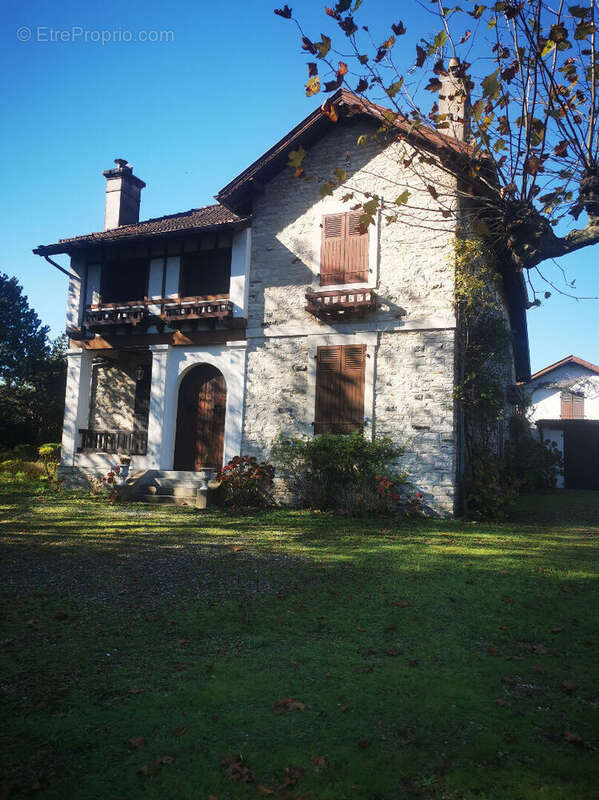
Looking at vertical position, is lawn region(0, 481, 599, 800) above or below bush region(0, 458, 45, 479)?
below

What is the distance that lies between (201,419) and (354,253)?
17.0ft

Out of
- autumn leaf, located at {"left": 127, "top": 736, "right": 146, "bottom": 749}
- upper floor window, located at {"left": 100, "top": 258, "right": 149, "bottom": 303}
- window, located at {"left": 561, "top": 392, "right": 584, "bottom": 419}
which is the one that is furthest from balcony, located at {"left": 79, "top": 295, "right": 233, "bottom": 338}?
window, located at {"left": 561, "top": 392, "right": 584, "bottom": 419}

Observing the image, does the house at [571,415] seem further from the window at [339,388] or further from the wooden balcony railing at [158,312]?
the wooden balcony railing at [158,312]

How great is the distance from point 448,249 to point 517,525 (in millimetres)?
5299

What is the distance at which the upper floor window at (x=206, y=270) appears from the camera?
1386 cm

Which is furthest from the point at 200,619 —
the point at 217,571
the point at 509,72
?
the point at 509,72

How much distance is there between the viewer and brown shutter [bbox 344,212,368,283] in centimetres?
1212

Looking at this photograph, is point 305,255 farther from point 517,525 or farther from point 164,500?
point 517,525

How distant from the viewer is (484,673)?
153 inches

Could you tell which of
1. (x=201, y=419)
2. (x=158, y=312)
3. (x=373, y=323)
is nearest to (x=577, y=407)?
(x=373, y=323)

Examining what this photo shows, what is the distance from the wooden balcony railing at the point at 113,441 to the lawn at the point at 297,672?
6725 mm

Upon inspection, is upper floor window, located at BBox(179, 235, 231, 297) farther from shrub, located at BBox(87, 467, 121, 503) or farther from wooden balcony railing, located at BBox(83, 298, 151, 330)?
shrub, located at BBox(87, 467, 121, 503)

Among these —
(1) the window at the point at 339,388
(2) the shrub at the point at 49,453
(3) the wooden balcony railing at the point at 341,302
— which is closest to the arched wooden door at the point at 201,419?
(1) the window at the point at 339,388

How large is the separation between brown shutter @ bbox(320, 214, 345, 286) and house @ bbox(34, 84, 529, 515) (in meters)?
0.03
